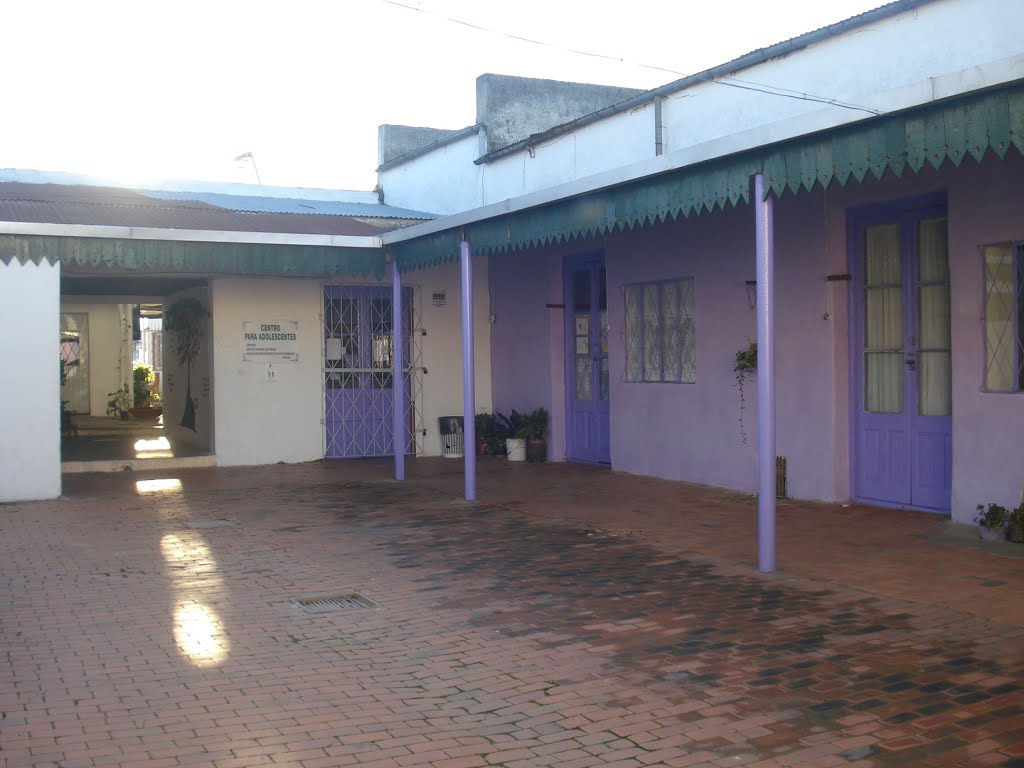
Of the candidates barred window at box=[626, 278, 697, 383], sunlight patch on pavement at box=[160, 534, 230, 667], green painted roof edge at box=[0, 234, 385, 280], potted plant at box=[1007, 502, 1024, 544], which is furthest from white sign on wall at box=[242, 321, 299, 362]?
potted plant at box=[1007, 502, 1024, 544]

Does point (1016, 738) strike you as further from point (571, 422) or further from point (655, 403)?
point (571, 422)

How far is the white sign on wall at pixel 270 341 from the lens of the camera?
532 inches

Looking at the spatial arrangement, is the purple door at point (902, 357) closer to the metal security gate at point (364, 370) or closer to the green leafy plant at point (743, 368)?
the green leafy plant at point (743, 368)

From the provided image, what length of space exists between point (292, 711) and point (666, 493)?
251 inches

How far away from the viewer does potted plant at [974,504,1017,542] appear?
7.27 m

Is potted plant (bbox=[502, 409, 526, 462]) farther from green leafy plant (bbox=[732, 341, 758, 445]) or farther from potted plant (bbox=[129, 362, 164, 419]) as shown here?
potted plant (bbox=[129, 362, 164, 419])

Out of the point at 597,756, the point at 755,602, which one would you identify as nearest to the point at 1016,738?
the point at 597,756

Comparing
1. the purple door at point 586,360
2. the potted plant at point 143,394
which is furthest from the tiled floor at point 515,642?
the potted plant at point 143,394

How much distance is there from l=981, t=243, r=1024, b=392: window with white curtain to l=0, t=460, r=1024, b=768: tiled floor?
120 cm

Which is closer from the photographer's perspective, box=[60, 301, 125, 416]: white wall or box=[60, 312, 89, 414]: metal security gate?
box=[60, 312, 89, 414]: metal security gate

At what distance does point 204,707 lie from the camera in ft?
14.3

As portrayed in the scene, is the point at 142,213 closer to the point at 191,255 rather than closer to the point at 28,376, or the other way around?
the point at 191,255

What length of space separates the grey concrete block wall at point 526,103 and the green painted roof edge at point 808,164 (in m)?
6.01

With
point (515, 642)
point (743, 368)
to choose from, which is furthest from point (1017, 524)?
point (515, 642)
